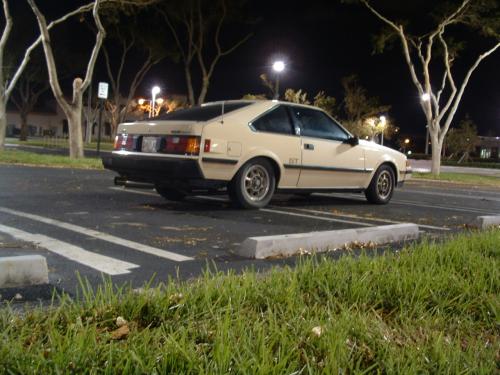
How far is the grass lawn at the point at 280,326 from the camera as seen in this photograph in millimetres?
2201

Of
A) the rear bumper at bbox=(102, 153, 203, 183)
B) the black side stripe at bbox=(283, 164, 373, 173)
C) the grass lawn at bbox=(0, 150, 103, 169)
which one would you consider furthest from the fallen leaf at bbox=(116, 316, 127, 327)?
the grass lawn at bbox=(0, 150, 103, 169)

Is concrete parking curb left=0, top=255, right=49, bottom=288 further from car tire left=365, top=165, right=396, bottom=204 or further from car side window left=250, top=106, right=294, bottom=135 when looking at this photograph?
car tire left=365, top=165, right=396, bottom=204

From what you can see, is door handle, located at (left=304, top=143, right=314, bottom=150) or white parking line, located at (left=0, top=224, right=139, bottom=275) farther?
door handle, located at (left=304, top=143, right=314, bottom=150)

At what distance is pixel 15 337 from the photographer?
8.00 feet

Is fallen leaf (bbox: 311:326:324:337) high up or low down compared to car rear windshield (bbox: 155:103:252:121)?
down

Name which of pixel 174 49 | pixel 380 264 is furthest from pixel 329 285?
pixel 174 49

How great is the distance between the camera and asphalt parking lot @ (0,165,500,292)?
4332mm

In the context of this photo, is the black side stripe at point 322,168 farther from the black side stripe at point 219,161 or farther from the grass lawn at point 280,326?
the grass lawn at point 280,326

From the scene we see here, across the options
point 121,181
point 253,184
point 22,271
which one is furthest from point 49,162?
point 22,271

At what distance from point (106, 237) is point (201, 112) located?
3151 millimetres

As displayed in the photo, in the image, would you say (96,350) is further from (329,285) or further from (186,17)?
(186,17)

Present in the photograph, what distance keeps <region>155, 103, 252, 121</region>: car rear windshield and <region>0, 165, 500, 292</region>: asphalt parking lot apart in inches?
48.8

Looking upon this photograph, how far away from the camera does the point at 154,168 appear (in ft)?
24.3

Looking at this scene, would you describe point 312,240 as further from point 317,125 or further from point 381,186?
point 381,186
